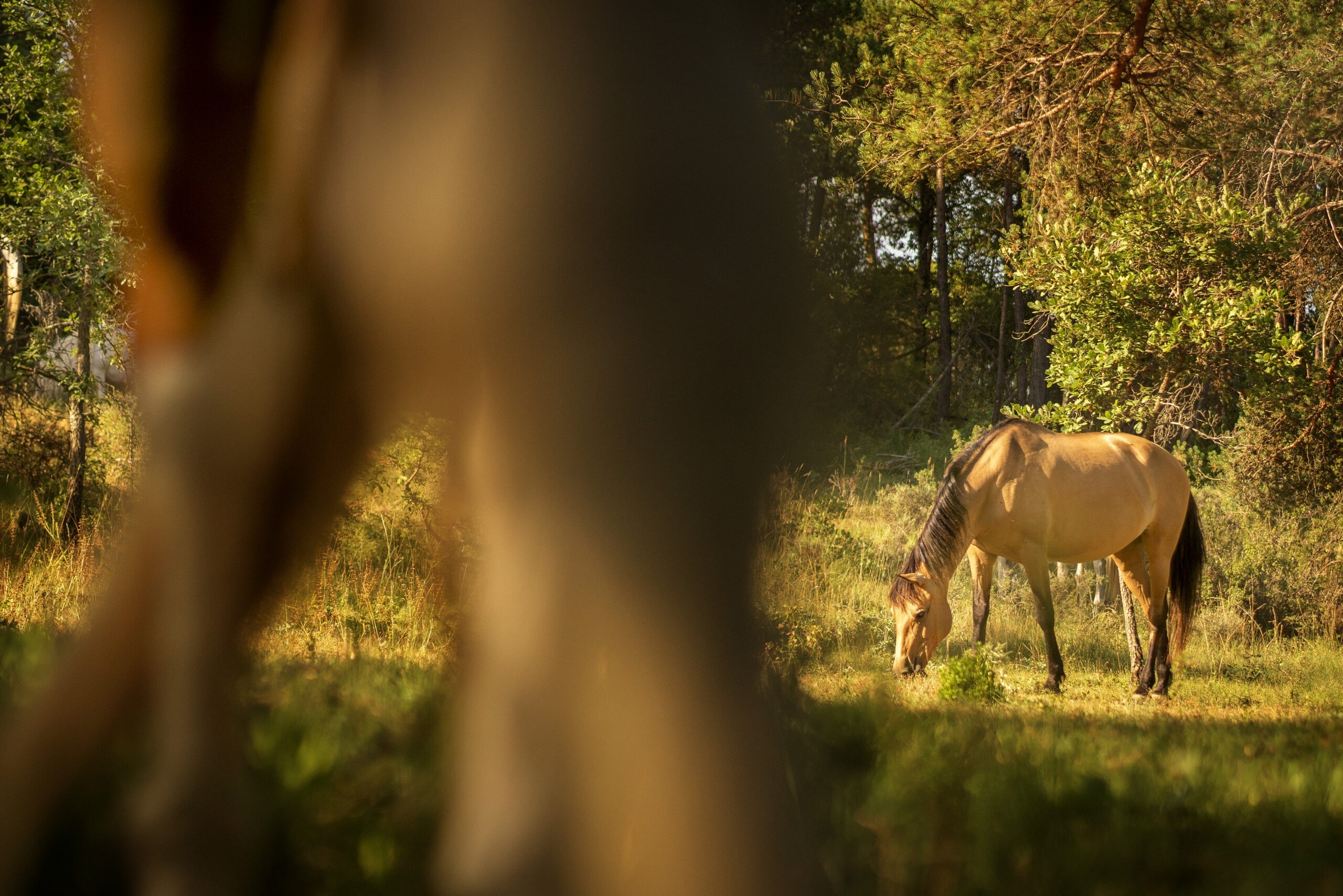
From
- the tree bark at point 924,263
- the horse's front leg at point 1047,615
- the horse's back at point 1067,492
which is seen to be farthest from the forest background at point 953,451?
the tree bark at point 924,263

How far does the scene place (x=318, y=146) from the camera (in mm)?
817

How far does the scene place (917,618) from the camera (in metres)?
6.56

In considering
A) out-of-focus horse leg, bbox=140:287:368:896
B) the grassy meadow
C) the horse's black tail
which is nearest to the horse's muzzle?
the horse's black tail

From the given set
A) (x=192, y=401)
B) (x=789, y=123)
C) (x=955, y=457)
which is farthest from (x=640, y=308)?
(x=955, y=457)

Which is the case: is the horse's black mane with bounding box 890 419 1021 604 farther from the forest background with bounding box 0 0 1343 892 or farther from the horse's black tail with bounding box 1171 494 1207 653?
the horse's black tail with bounding box 1171 494 1207 653

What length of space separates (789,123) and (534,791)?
91 centimetres

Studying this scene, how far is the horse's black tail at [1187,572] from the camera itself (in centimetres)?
761

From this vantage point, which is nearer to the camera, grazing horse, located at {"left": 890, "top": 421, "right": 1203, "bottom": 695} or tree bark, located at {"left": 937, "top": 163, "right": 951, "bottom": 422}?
grazing horse, located at {"left": 890, "top": 421, "right": 1203, "bottom": 695}

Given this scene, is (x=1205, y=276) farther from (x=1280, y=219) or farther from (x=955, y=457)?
(x=955, y=457)

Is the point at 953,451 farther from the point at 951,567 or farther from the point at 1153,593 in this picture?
the point at 951,567

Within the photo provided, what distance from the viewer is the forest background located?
99cm

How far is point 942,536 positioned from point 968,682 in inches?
106

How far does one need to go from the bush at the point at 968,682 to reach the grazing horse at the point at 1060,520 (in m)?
2.16

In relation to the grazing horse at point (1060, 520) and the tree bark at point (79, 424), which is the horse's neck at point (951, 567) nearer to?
the grazing horse at point (1060, 520)
